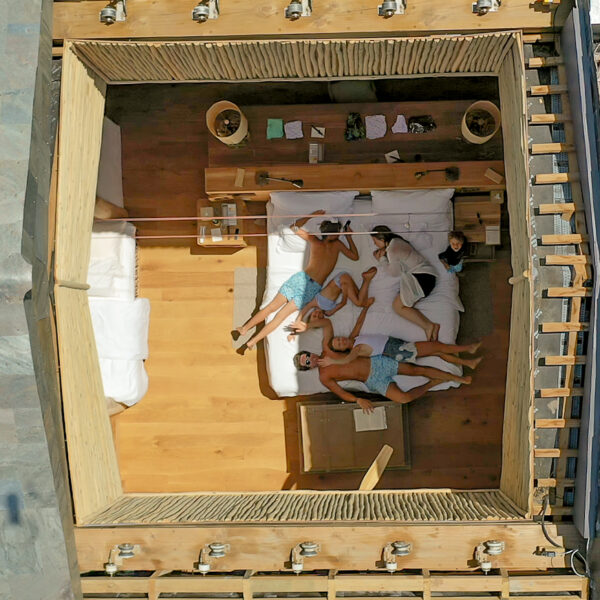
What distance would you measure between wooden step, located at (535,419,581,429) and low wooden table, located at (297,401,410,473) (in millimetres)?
1427

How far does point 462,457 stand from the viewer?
17.9ft

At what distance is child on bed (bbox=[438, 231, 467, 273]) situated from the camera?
16.6 feet

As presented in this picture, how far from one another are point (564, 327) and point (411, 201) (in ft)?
5.66

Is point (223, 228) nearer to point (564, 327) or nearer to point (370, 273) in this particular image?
point (370, 273)

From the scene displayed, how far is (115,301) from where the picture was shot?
17.6ft

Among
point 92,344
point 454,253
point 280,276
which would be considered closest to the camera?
point 92,344

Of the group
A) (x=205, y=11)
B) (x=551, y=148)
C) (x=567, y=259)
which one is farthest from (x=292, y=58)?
(x=567, y=259)

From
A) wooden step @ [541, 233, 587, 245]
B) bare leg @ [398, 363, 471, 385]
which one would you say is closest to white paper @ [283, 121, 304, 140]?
bare leg @ [398, 363, 471, 385]

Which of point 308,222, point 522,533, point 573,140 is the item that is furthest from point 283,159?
point 522,533

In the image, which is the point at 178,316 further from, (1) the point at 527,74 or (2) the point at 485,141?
(1) the point at 527,74

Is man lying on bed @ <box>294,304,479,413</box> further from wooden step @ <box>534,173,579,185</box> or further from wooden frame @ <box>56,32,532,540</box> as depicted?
wooden step @ <box>534,173,579,185</box>

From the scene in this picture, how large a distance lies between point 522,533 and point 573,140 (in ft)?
7.62

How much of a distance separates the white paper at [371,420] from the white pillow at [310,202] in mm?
1571

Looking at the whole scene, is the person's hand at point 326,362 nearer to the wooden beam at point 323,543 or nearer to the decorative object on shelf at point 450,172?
the wooden beam at point 323,543
